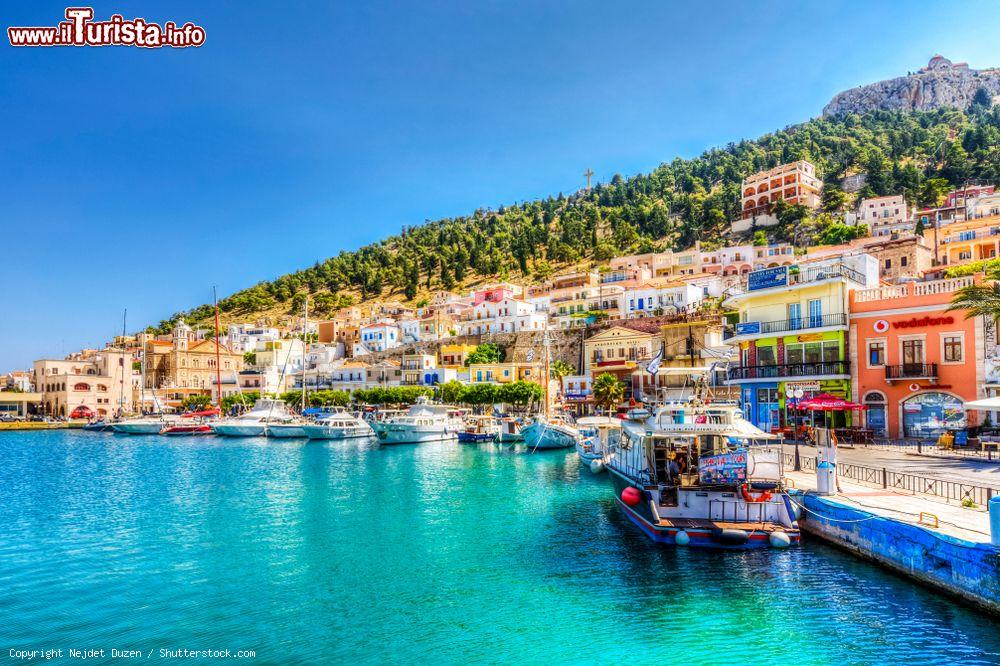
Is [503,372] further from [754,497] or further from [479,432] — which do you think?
[754,497]

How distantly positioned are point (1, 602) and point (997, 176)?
424 ft

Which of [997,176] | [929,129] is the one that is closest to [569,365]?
[997,176]

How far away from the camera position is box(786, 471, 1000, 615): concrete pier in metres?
12.4

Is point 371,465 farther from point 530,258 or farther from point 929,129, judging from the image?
point 929,129

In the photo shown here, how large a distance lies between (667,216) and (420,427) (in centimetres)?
8960

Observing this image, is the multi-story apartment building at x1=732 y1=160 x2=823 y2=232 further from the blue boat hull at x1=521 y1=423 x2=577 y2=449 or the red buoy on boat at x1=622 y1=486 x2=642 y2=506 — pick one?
the red buoy on boat at x1=622 y1=486 x2=642 y2=506

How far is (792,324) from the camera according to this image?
3234 centimetres

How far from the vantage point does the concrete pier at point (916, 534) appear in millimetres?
12367

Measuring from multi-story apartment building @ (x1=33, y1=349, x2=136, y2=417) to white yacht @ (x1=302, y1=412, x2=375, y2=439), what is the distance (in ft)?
152

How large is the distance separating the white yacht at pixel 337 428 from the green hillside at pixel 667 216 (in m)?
58.5

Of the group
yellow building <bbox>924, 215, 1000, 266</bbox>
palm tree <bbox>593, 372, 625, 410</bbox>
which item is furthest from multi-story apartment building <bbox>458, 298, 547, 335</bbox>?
yellow building <bbox>924, 215, 1000, 266</bbox>

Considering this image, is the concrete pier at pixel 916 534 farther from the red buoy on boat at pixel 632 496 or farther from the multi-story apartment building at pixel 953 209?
the multi-story apartment building at pixel 953 209

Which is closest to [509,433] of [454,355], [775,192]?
[454,355]

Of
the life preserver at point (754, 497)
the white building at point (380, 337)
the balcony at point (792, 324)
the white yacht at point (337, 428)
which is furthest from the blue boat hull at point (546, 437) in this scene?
the white building at point (380, 337)
